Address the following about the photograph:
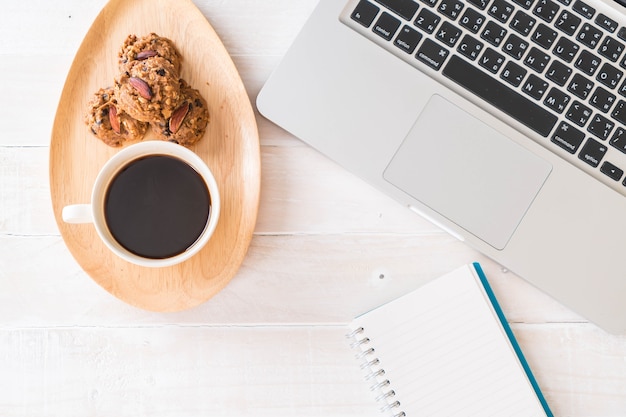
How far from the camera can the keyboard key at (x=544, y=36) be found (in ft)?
2.26

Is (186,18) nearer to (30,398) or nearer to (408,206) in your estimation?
(408,206)

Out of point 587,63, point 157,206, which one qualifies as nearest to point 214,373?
point 157,206

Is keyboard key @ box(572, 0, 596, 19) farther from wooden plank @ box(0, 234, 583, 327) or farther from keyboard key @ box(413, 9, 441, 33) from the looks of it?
wooden plank @ box(0, 234, 583, 327)

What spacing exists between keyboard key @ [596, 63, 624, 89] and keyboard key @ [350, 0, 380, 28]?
0.24 metres

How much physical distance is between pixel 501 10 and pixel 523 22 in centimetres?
3

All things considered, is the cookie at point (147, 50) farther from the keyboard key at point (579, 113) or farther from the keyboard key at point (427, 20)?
the keyboard key at point (579, 113)

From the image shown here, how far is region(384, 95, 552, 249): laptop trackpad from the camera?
702 mm

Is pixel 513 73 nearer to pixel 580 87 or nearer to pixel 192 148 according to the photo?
pixel 580 87

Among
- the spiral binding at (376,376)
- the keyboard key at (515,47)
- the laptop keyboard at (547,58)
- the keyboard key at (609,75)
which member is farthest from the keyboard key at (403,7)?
the spiral binding at (376,376)

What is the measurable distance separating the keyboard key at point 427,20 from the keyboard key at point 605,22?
0.55ft

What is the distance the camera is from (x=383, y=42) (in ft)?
2.29

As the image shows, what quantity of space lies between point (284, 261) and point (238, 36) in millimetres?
263

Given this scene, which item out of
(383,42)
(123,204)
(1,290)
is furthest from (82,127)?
(383,42)

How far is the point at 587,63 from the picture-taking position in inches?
27.1
